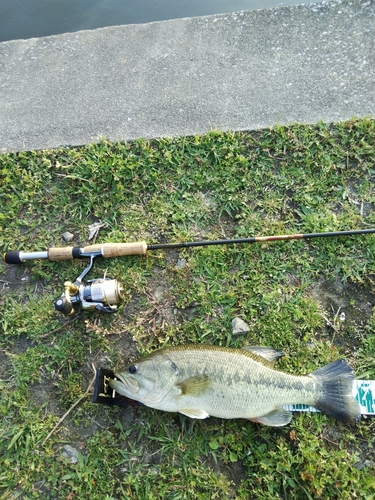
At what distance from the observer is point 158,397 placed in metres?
3.12

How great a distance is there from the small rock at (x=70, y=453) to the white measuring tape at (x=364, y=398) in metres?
1.80

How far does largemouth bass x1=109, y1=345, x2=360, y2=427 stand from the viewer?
10.1ft

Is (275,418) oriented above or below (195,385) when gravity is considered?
below

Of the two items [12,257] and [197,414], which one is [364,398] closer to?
[197,414]

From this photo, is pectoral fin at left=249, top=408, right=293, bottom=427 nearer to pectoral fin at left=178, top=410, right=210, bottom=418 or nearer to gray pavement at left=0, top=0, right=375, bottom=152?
pectoral fin at left=178, top=410, right=210, bottom=418

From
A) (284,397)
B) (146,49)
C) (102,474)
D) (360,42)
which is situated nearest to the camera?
(284,397)

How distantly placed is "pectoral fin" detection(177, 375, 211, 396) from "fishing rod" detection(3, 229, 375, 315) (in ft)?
3.04

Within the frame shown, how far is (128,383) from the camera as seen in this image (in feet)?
10.4

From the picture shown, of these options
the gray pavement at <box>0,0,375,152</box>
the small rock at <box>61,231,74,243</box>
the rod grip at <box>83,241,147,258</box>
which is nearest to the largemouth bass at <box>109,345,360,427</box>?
the rod grip at <box>83,241,147,258</box>

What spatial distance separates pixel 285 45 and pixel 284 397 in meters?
3.54

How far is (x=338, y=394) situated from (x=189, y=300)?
4.61ft

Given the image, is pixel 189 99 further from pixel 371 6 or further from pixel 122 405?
pixel 122 405

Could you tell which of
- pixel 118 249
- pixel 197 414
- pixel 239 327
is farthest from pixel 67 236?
pixel 197 414

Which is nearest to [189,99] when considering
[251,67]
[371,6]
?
[251,67]
